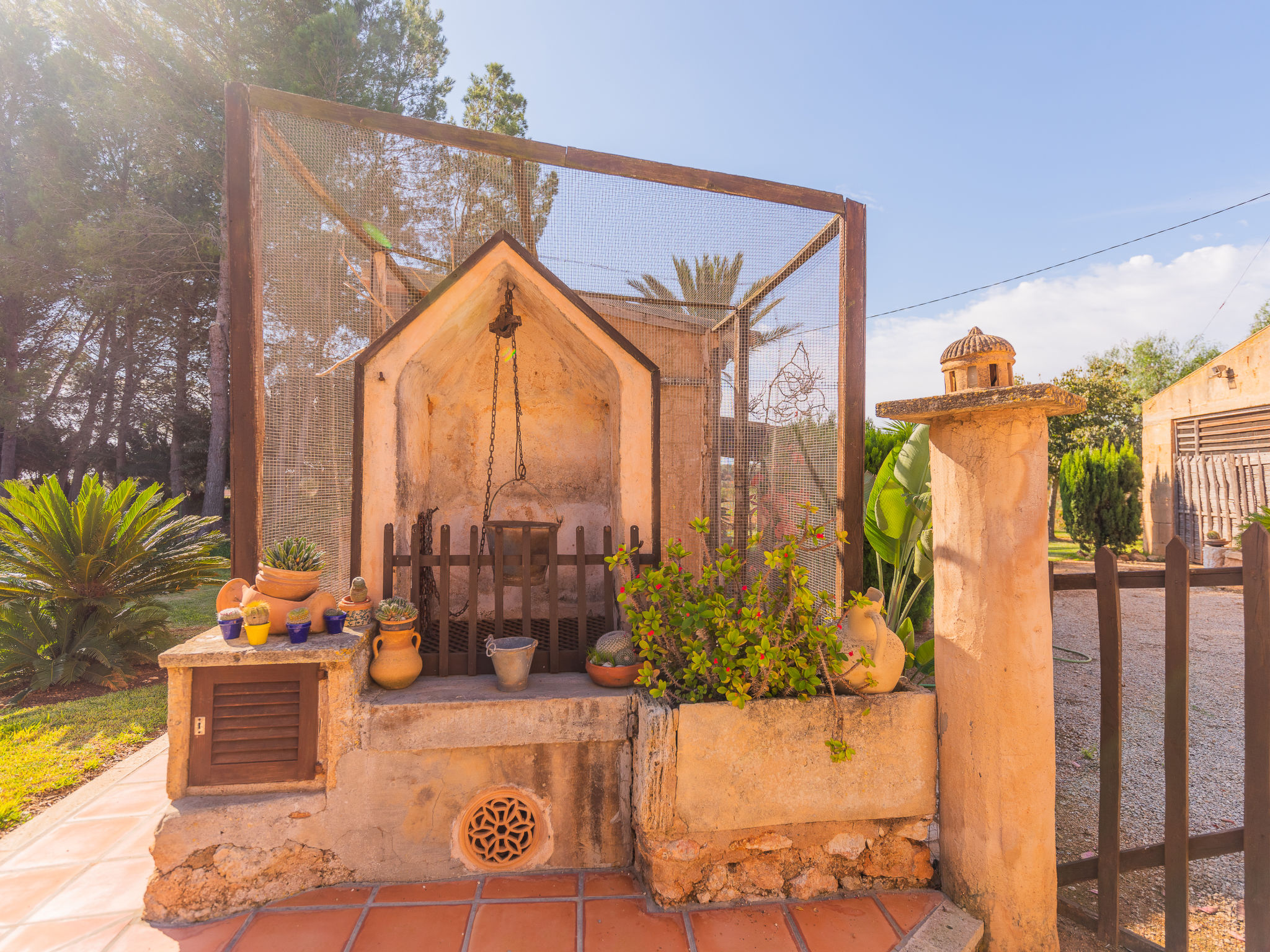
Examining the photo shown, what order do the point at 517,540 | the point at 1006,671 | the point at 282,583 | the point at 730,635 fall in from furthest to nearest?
1. the point at 517,540
2. the point at 282,583
3. the point at 730,635
4. the point at 1006,671

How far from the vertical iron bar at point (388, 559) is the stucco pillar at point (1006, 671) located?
282 cm

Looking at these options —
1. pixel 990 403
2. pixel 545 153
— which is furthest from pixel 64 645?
pixel 990 403

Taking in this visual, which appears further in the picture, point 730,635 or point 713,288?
point 713,288

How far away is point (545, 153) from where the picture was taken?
10.4 feet

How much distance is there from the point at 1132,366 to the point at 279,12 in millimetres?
39331

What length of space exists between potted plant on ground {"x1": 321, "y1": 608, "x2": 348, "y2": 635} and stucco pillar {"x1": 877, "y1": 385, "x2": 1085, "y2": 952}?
2.94 meters

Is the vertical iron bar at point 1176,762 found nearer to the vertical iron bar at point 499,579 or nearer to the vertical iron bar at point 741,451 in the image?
the vertical iron bar at point 741,451

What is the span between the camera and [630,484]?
11.4ft

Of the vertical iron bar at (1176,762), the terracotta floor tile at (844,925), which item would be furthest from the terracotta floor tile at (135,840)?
the vertical iron bar at (1176,762)

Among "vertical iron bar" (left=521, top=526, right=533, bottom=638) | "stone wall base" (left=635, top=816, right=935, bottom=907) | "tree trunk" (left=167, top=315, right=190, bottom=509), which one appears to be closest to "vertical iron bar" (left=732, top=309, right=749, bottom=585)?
"vertical iron bar" (left=521, top=526, right=533, bottom=638)

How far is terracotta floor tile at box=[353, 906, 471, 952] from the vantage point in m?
2.23

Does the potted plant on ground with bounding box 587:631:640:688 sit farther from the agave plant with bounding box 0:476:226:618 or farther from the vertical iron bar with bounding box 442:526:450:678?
the agave plant with bounding box 0:476:226:618

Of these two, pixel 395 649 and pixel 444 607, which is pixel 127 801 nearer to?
pixel 395 649

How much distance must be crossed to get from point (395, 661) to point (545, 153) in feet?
9.38
